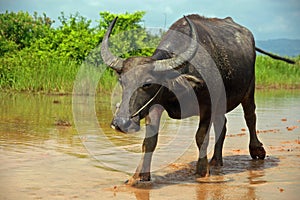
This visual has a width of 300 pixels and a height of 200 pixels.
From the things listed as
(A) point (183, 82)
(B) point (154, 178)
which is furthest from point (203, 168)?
(A) point (183, 82)

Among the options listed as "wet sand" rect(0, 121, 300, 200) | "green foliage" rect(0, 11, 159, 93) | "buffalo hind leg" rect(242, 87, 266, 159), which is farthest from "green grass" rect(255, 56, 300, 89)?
"wet sand" rect(0, 121, 300, 200)

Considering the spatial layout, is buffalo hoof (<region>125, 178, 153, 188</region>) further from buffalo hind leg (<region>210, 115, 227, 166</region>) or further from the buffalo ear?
buffalo hind leg (<region>210, 115, 227, 166</region>)

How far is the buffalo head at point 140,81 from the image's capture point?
4.52 metres

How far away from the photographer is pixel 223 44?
19.4 feet

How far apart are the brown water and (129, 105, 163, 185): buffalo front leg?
6.3 inches

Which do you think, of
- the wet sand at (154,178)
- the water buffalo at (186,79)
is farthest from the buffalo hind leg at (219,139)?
the wet sand at (154,178)

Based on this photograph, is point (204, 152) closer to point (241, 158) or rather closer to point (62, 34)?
point (241, 158)

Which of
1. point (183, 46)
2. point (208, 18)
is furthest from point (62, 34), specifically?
point (183, 46)

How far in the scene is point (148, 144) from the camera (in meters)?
5.23

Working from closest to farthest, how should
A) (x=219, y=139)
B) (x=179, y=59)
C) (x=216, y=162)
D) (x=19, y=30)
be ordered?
(x=179, y=59), (x=216, y=162), (x=219, y=139), (x=19, y=30)

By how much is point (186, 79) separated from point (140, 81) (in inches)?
22.2

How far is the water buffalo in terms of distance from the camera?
4.67 m

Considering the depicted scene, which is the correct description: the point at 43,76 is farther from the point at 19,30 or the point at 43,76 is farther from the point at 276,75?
the point at 276,75

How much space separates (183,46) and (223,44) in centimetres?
85
